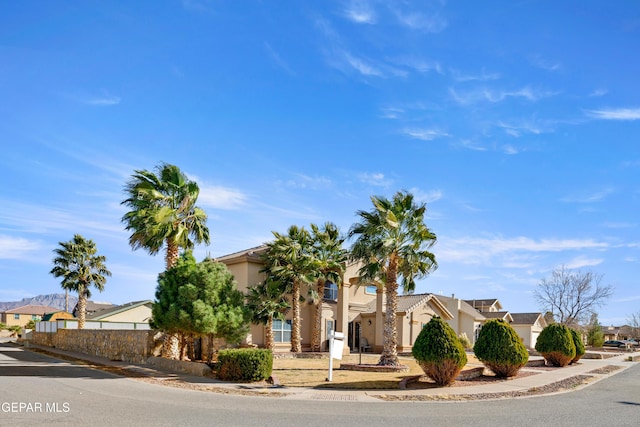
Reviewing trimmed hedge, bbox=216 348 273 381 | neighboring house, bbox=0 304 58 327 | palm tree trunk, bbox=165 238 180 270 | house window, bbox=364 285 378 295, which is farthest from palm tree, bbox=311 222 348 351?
neighboring house, bbox=0 304 58 327

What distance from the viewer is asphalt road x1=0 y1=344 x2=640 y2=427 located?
11391 millimetres

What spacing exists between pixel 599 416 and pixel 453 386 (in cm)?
609

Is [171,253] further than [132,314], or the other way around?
[132,314]

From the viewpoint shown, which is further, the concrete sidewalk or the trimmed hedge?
the trimmed hedge

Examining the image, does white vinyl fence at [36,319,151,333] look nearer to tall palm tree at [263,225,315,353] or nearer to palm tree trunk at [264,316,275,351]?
palm tree trunk at [264,316,275,351]

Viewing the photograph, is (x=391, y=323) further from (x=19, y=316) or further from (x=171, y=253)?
(x=19, y=316)

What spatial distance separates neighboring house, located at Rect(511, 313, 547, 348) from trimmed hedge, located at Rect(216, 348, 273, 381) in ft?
159

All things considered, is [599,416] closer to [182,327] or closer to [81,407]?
[81,407]

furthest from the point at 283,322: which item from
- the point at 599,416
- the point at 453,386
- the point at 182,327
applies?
the point at 599,416

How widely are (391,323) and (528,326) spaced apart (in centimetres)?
4246

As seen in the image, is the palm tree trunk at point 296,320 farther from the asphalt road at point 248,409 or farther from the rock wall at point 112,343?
the asphalt road at point 248,409

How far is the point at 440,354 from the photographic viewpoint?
719 inches

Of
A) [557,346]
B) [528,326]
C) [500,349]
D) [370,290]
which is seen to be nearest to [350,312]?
[370,290]

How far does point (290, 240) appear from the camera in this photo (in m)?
33.6
